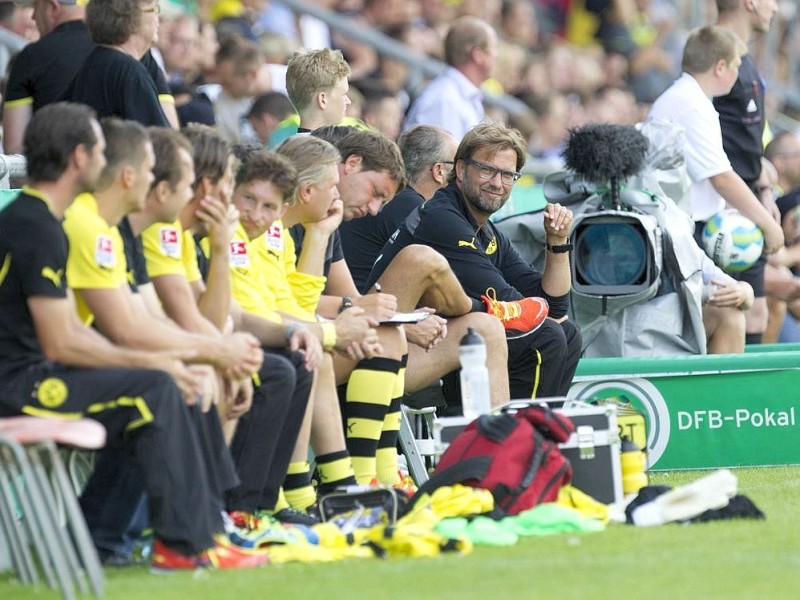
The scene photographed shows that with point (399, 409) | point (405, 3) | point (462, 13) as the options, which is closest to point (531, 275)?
point (399, 409)

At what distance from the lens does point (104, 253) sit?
16.1 feet

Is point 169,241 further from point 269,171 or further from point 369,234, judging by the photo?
point 369,234

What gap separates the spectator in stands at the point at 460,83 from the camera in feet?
33.3

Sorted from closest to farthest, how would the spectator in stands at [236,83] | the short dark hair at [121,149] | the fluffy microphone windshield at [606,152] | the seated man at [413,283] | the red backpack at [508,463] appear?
the short dark hair at [121,149]
the red backpack at [508,463]
the seated man at [413,283]
the fluffy microphone windshield at [606,152]
the spectator in stands at [236,83]

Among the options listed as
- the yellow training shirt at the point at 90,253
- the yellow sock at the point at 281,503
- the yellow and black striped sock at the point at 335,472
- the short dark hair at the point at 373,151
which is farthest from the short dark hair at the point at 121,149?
the short dark hair at the point at 373,151

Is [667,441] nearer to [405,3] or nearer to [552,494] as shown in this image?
[552,494]

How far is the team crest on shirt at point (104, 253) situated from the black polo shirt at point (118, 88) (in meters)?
1.79

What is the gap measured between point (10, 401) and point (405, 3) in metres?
11.1

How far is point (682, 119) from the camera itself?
902cm

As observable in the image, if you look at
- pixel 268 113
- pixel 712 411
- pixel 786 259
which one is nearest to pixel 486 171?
pixel 712 411

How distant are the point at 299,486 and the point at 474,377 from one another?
2.61ft

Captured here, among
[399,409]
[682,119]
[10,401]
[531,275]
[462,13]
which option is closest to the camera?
[10,401]

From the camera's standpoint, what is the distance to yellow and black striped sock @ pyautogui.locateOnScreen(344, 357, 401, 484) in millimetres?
6535

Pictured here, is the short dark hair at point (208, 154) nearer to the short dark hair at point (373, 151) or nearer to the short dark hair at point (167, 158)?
the short dark hair at point (167, 158)
